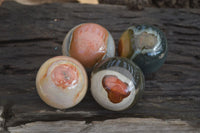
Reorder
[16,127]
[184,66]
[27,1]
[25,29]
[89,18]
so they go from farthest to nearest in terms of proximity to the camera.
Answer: [27,1], [89,18], [25,29], [184,66], [16,127]

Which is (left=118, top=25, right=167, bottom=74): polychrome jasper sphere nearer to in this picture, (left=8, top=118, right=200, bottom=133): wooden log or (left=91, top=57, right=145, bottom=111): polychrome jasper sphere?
(left=91, top=57, right=145, bottom=111): polychrome jasper sphere

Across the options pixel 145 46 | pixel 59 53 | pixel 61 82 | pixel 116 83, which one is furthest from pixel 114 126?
pixel 59 53

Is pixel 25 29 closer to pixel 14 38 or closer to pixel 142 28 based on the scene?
pixel 14 38

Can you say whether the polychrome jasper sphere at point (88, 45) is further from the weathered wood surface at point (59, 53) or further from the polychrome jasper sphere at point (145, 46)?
the weathered wood surface at point (59, 53)

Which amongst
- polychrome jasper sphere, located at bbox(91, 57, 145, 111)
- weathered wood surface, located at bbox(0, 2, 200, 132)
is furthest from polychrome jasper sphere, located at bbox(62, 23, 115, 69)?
weathered wood surface, located at bbox(0, 2, 200, 132)

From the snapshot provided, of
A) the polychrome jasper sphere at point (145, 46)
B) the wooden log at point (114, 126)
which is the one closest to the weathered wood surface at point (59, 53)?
the wooden log at point (114, 126)

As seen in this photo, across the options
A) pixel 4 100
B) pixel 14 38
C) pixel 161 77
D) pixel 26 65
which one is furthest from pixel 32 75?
pixel 161 77
